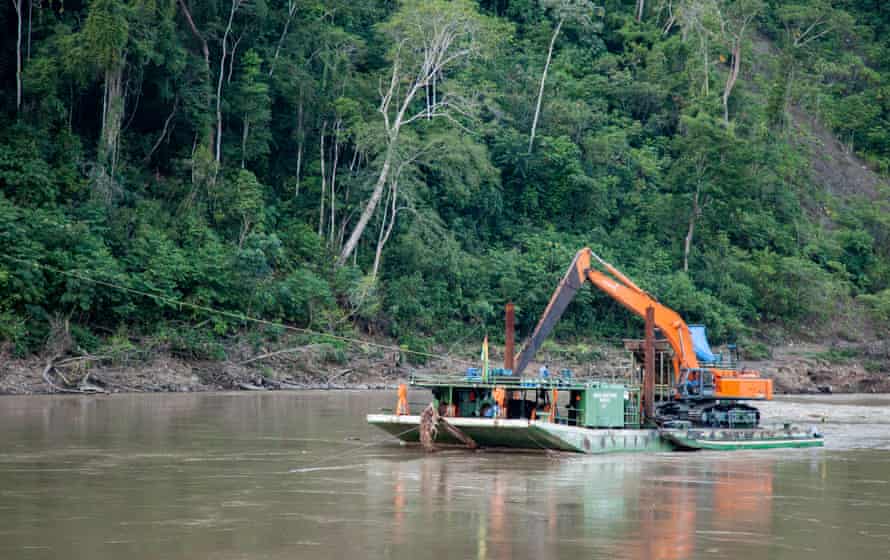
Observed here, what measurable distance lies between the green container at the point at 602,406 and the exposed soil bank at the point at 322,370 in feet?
72.2

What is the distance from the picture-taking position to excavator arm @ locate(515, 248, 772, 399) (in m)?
36.7

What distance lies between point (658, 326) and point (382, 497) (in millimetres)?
16463

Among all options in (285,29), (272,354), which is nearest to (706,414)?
(272,354)

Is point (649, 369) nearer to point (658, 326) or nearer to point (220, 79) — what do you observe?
point (658, 326)

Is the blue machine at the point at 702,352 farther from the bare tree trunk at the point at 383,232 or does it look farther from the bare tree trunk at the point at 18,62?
the bare tree trunk at the point at 18,62

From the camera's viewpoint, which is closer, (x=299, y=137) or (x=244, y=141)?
(x=244, y=141)

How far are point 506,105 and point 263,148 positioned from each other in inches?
746

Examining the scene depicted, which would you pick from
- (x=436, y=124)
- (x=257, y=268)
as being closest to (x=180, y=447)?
(x=257, y=268)

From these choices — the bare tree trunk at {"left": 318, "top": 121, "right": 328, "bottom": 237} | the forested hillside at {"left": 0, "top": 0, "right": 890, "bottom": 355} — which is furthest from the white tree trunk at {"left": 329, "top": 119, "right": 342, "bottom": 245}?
the bare tree trunk at {"left": 318, "top": 121, "right": 328, "bottom": 237}

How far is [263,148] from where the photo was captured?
64.4 m

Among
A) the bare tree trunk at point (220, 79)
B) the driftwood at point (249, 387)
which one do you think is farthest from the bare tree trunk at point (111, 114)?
the driftwood at point (249, 387)

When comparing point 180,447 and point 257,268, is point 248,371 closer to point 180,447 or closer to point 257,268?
point 257,268

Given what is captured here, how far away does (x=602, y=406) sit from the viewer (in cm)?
3381

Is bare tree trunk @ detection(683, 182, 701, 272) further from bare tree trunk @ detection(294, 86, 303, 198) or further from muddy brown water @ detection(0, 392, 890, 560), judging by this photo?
muddy brown water @ detection(0, 392, 890, 560)
